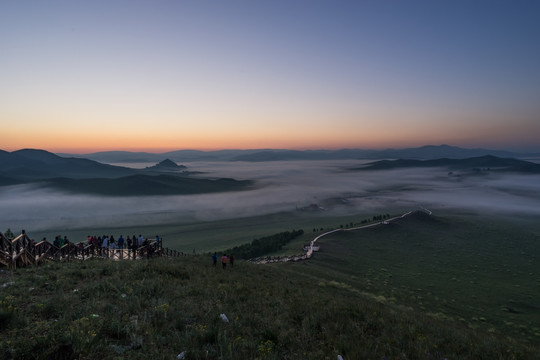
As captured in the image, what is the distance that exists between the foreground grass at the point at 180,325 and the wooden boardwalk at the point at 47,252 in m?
1.64

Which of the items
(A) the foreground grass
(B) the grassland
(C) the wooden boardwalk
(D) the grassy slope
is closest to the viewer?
(A) the foreground grass

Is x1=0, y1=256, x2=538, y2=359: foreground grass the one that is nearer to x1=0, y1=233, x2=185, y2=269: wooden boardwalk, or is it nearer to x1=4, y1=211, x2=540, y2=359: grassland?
x1=4, y1=211, x2=540, y2=359: grassland

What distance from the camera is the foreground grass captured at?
718 cm

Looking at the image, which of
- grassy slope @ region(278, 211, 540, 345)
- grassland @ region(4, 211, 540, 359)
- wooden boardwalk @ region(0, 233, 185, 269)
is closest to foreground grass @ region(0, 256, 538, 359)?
grassland @ region(4, 211, 540, 359)

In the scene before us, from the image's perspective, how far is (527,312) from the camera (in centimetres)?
3288

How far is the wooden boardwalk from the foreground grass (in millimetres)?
1640

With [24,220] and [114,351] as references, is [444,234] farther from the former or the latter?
[24,220]

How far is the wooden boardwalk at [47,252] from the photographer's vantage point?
1471cm

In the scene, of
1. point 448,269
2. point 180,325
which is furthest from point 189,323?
point 448,269

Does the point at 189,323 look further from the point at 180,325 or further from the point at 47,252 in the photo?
the point at 47,252

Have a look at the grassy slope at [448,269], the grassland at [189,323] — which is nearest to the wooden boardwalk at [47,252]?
the grassland at [189,323]

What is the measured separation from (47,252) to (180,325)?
15.6 m

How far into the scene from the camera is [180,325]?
883 cm

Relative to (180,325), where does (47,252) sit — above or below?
below
